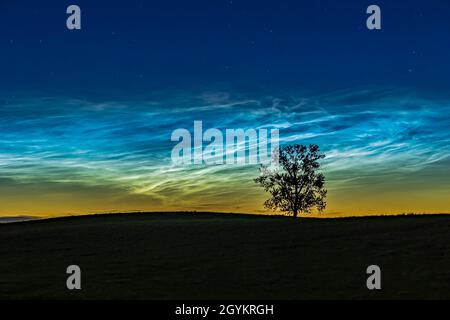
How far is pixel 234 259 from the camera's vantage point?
24.3 meters

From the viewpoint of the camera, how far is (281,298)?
1770 cm

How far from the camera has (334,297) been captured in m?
17.5

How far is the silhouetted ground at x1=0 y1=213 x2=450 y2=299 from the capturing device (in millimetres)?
18953

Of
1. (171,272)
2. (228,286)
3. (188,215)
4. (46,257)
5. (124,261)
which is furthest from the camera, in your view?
(188,215)

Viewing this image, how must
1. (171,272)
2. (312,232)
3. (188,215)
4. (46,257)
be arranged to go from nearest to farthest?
(171,272) → (46,257) → (312,232) → (188,215)

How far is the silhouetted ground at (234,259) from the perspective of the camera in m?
19.0

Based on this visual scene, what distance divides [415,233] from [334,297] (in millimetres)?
12033

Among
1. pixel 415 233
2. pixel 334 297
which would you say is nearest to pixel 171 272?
pixel 334 297

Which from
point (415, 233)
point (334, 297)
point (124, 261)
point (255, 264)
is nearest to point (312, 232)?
point (415, 233)
